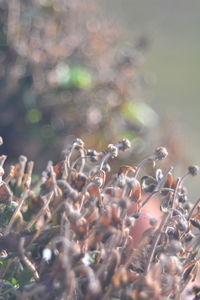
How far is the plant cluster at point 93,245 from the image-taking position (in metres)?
0.60

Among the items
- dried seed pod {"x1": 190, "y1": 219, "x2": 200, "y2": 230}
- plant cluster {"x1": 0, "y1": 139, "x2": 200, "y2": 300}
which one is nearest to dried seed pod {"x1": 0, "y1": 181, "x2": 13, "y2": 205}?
plant cluster {"x1": 0, "y1": 139, "x2": 200, "y2": 300}

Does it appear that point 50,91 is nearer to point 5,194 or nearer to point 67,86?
point 67,86

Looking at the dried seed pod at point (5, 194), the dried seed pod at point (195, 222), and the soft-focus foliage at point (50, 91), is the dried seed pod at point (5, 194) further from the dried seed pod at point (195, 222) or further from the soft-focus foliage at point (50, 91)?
the soft-focus foliage at point (50, 91)

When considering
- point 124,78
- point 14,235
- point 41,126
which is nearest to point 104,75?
point 124,78

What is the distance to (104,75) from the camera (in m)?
1.45


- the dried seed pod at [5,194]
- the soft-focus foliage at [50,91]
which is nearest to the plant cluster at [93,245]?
the dried seed pod at [5,194]

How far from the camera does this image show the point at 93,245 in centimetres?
67

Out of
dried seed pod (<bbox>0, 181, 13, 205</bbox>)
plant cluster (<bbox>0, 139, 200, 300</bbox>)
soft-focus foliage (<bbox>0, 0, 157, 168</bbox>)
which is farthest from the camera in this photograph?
soft-focus foliage (<bbox>0, 0, 157, 168</bbox>)

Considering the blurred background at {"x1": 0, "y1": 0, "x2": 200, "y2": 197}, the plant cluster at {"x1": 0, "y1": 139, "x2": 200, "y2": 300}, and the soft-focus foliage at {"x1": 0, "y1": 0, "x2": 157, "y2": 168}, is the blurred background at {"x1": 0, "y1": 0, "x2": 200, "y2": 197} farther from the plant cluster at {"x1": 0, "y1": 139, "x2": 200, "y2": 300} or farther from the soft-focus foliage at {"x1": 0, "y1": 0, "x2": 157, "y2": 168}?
the plant cluster at {"x1": 0, "y1": 139, "x2": 200, "y2": 300}

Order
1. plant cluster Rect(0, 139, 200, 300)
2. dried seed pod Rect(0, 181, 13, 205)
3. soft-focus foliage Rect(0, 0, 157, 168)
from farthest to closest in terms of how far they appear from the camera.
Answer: soft-focus foliage Rect(0, 0, 157, 168) → dried seed pod Rect(0, 181, 13, 205) → plant cluster Rect(0, 139, 200, 300)

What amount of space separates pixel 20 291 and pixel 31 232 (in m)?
0.06

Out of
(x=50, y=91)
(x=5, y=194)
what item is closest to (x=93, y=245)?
(x=5, y=194)

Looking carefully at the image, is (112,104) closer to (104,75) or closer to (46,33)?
(104,75)

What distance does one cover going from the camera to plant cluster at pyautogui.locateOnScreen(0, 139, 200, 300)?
60 cm
